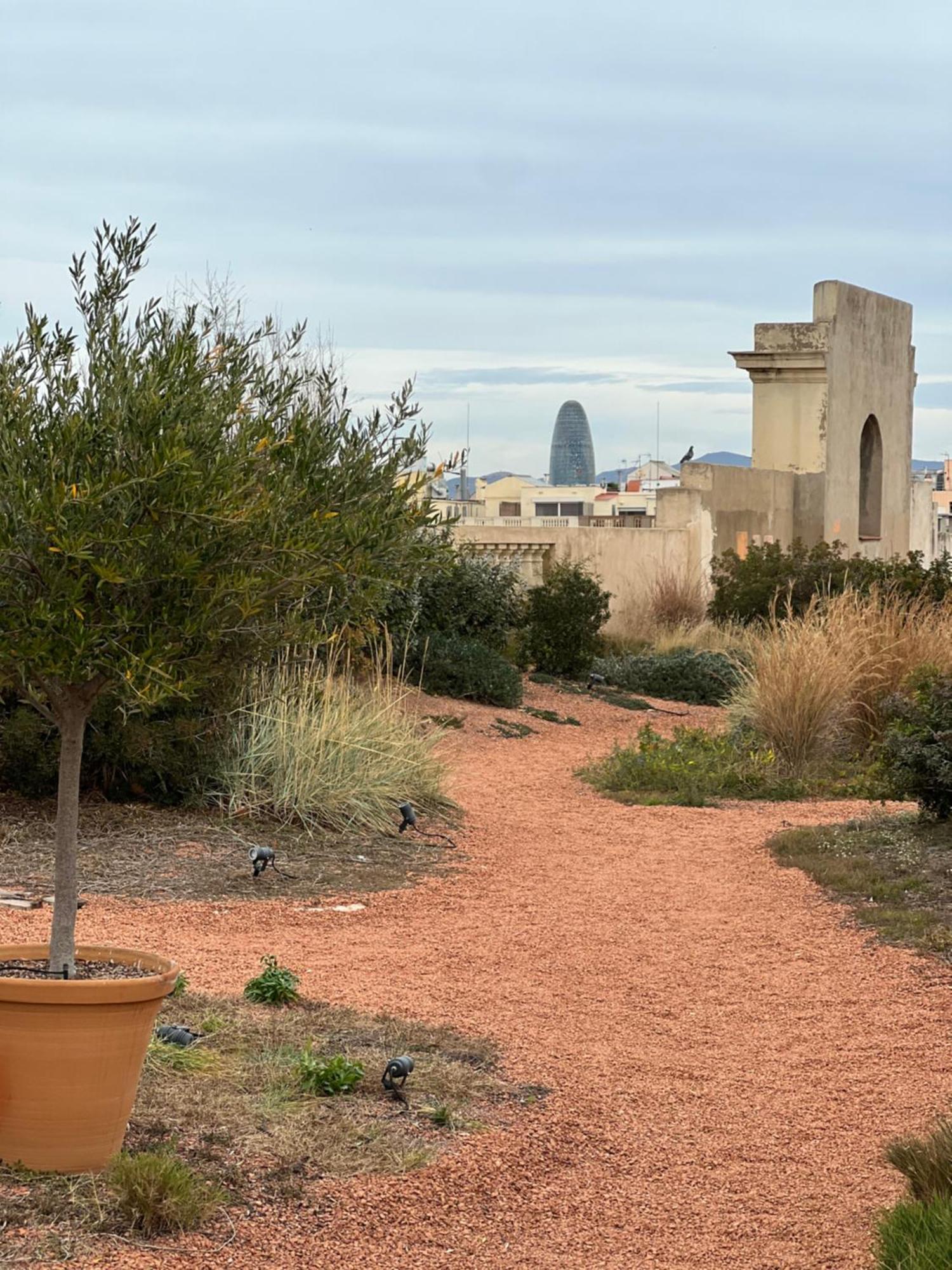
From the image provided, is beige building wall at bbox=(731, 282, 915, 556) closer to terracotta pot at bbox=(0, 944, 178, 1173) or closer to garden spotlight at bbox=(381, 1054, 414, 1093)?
garden spotlight at bbox=(381, 1054, 414, 1093)

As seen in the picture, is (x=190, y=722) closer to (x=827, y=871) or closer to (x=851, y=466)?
(x=827, y=871)

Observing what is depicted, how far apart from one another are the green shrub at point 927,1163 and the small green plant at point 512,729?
37.9ft

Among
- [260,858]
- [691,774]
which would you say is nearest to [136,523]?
Result: [260,858]

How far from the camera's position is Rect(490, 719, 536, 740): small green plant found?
1588 cm

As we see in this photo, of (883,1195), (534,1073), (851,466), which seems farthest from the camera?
(851,466)

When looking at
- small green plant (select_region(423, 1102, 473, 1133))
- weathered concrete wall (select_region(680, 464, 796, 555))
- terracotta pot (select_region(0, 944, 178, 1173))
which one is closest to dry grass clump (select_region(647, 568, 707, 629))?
weathered concrete wall (select_region(680, 464, 796, 555))

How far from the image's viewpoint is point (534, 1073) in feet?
18.0

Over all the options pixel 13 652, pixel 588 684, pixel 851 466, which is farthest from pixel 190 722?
pixel 851 466

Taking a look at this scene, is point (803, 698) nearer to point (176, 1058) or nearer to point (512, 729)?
point (512, 729)

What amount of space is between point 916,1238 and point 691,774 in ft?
29.4

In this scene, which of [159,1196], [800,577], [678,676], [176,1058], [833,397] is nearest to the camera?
[159,1196]

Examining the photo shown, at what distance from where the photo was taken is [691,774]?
1247 cm

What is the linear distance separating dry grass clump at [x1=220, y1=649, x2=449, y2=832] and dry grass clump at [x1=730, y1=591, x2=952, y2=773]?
3.17m

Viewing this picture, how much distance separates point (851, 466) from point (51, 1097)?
25.1 meters
